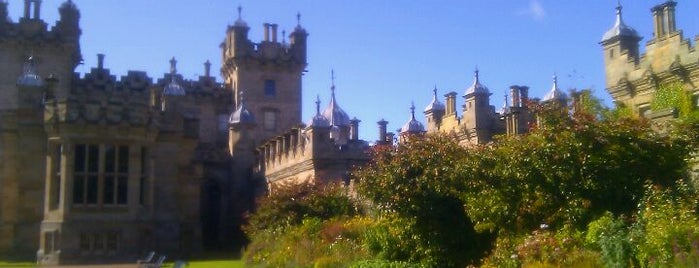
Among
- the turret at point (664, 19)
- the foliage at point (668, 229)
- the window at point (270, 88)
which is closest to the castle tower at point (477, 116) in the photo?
the turret at point (664, 19)

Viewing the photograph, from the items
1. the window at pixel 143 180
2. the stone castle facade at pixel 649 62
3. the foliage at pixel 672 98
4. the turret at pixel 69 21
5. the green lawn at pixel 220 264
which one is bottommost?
the green lawn at pixel 220 264

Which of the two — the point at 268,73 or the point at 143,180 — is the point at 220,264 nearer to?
the point at 143,180

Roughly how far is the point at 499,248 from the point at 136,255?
18233 millimetres

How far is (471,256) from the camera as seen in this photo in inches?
712

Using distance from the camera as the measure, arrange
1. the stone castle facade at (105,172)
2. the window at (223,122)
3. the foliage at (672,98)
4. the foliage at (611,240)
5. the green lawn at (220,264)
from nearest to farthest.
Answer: the foliage at (611,240)
the foliage at (672,98)
the green lawn at (220,264)
the stone castle facade at (105,172)
the window at (223,122)

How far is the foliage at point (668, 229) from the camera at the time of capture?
1122 centimetres

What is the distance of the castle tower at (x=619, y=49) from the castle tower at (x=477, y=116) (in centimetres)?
830

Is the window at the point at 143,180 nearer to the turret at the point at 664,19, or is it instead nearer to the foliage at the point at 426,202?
the foliage at the point at 426,202

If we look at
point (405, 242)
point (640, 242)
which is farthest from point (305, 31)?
point (640, 242)

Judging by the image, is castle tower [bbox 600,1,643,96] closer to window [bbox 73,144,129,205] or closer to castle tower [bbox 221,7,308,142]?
window [bbox 73,144,129,205]

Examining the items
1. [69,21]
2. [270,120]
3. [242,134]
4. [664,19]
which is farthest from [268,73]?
[664,19]

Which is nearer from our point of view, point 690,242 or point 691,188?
point 690,242

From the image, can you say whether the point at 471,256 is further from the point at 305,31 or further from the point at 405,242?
the point at 305,31

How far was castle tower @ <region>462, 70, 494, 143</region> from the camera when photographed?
35.3m
